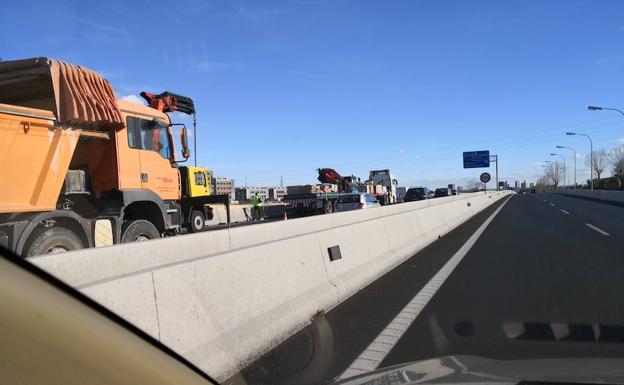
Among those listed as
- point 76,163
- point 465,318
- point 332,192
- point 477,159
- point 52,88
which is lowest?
point 465,318

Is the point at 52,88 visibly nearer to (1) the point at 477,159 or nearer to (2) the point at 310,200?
(2) the point at 310,200

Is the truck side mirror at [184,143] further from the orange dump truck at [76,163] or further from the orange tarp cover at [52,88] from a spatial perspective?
→ the orange tarp cover at [52,88]

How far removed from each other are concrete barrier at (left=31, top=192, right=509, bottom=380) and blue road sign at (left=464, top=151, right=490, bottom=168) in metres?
65.0

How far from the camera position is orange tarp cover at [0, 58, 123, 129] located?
29.1 feet

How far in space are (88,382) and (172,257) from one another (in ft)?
12.6

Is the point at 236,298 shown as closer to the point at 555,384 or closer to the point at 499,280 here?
the point at 555,384

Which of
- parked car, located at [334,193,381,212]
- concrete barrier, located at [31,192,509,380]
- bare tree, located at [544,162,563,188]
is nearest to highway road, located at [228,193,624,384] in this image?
concrete barrier, located at [31,192,509,380]

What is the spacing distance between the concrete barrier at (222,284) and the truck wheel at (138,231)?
→ 3525 millimetres

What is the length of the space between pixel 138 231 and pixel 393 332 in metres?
6.89

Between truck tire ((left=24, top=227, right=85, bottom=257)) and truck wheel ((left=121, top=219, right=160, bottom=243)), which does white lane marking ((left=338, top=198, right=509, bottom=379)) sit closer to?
truck tire ((left=24, top=227, right=85, bottom=257))

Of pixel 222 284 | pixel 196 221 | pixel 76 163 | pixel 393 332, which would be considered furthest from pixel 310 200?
pixel 222 284

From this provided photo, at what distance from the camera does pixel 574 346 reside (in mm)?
5273

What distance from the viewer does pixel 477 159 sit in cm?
Result: 7112

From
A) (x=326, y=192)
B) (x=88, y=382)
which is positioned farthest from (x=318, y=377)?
(x=326, y=192)
